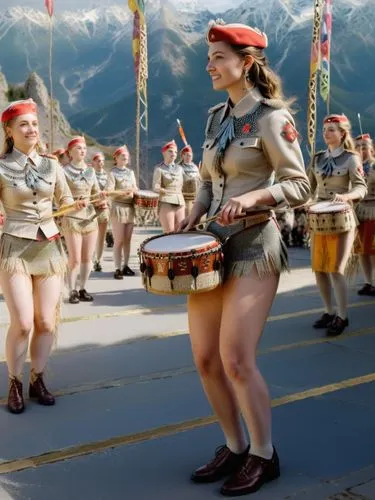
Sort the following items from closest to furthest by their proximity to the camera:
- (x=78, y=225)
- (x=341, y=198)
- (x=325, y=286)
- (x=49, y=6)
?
(x=341, y=198), (x=325, y=286), (x=78, y=225), (x=49, y=6)

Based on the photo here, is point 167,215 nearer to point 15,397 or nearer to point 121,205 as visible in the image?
point 121,205

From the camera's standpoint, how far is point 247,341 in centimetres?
268

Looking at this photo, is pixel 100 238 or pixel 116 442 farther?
pixel 100 238

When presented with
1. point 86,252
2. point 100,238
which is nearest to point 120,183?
point 100,238

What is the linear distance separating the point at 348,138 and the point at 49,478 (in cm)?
409

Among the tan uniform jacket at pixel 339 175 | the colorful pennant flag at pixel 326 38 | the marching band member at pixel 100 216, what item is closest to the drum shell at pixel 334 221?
the tan uniform jacket at pixel 339 175

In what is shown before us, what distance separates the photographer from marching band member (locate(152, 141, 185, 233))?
9711 mm

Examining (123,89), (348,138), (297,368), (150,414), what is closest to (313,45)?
(348,138)

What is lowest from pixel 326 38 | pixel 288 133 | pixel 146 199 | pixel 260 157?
pixel 146 199

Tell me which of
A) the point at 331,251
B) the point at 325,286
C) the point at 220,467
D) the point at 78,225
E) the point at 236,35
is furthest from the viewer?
the point at 78,225

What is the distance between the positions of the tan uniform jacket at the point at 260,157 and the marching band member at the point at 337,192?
115 inches

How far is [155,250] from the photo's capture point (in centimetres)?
281

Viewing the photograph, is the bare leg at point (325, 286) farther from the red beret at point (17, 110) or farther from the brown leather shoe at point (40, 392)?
the red beret at point (17, 110)

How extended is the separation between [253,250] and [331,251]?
3108mm
